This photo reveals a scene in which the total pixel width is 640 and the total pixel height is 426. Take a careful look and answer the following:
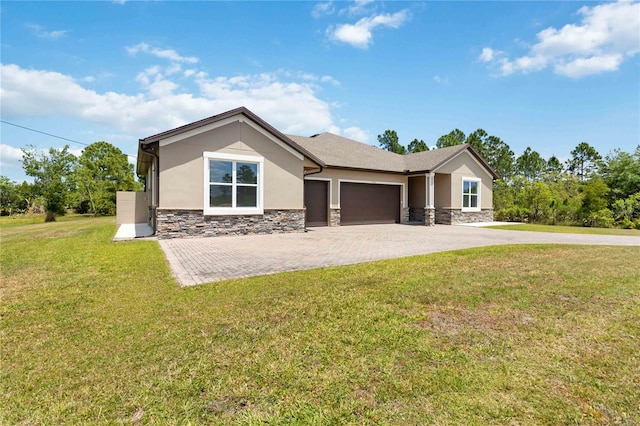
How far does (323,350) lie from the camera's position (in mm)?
3217

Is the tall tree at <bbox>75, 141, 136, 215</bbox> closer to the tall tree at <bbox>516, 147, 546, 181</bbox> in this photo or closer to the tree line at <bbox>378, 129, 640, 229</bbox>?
the tree line at <bbox>378, 129, 640, 229</bbox>

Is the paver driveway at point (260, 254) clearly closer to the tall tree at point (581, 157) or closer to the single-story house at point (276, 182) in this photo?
the single-story house at point (276, 182)

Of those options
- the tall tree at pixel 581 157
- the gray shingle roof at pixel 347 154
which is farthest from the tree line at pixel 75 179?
the tall tree at pixel 581 157

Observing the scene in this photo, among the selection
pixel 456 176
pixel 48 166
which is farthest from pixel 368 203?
pixel 48 166

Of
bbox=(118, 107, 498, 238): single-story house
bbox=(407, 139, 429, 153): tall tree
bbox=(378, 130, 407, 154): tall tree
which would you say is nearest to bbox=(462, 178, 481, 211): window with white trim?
bbox=(118, 107, 498, 238): single-story house

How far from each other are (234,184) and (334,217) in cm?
671

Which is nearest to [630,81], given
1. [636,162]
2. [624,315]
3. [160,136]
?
[636,162]

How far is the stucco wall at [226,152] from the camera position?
11898 millimetres

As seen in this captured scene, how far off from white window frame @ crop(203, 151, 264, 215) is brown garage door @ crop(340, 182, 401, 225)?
629 cm

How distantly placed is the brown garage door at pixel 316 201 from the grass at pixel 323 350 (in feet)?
37.9

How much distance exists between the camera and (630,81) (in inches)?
609

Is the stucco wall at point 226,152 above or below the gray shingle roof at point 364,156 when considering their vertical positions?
below

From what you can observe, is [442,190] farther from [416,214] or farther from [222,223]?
[222,223]

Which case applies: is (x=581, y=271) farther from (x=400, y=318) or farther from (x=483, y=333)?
(x=400, y=318)
